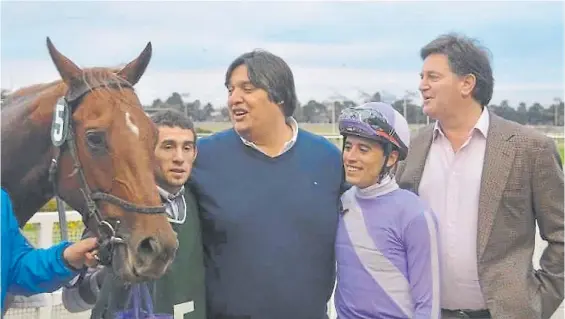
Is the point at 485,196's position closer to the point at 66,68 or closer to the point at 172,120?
the point at 172,120

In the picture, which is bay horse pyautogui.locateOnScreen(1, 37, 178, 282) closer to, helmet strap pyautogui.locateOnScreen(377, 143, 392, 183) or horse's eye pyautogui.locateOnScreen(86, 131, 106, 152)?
horse's eye pyautogui.locateOnScreen(86, 131, 106, 152)

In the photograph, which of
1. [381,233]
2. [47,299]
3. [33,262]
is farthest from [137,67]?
[47,299]

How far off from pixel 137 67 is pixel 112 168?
52 centimetres

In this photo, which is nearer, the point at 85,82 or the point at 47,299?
the point at 85,82

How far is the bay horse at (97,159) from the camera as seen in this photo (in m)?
2.09

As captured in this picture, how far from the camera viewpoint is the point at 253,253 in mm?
2373

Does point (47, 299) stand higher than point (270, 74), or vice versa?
point (270, 74)

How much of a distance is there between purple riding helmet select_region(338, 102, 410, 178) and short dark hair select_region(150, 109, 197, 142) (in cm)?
60

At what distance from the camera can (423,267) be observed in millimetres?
2277

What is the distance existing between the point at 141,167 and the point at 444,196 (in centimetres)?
120

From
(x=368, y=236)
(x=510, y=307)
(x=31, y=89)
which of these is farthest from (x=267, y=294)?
(x=31, y=89)

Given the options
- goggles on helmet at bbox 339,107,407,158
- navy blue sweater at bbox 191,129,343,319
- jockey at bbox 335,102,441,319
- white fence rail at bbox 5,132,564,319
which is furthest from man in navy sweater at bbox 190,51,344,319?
white fence rail at bbox 5,132,564,319

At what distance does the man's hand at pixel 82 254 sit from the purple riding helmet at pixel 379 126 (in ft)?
3.33

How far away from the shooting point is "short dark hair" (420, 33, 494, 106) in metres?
2.52
